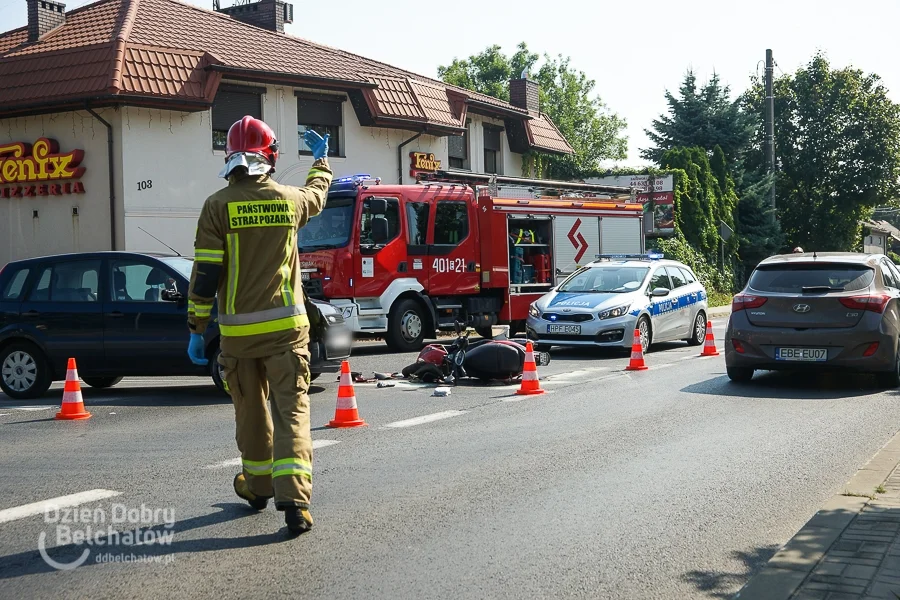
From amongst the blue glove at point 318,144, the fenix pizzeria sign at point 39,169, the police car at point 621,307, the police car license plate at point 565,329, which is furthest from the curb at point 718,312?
the blue glove at point 318,144

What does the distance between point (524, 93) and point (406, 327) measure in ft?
64.4

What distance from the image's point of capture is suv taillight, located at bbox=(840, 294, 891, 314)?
11.9m

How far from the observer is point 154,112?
2377 cm

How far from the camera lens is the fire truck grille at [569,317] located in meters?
16.6

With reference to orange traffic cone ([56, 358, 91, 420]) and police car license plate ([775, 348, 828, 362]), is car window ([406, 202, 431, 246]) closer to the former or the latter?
police car license plate ([775, 348, 828, 362])

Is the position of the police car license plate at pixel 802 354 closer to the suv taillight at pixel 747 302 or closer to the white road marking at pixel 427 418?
the suv taillight at pixel 747 302

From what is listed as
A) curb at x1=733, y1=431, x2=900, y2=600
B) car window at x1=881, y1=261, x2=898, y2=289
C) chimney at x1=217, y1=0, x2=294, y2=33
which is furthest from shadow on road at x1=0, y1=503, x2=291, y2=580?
chimney at x1=217, y1=0, x2=294, y2=33

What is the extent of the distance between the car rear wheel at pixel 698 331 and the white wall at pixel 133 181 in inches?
427

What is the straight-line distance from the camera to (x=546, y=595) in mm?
4680

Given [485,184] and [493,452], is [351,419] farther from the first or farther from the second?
[485,184]

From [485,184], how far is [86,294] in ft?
32.9

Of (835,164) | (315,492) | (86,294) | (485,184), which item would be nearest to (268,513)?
(315,492)

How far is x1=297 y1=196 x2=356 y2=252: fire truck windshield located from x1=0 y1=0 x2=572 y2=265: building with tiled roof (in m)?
6.77

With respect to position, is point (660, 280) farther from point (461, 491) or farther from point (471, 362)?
point (461, 491)
